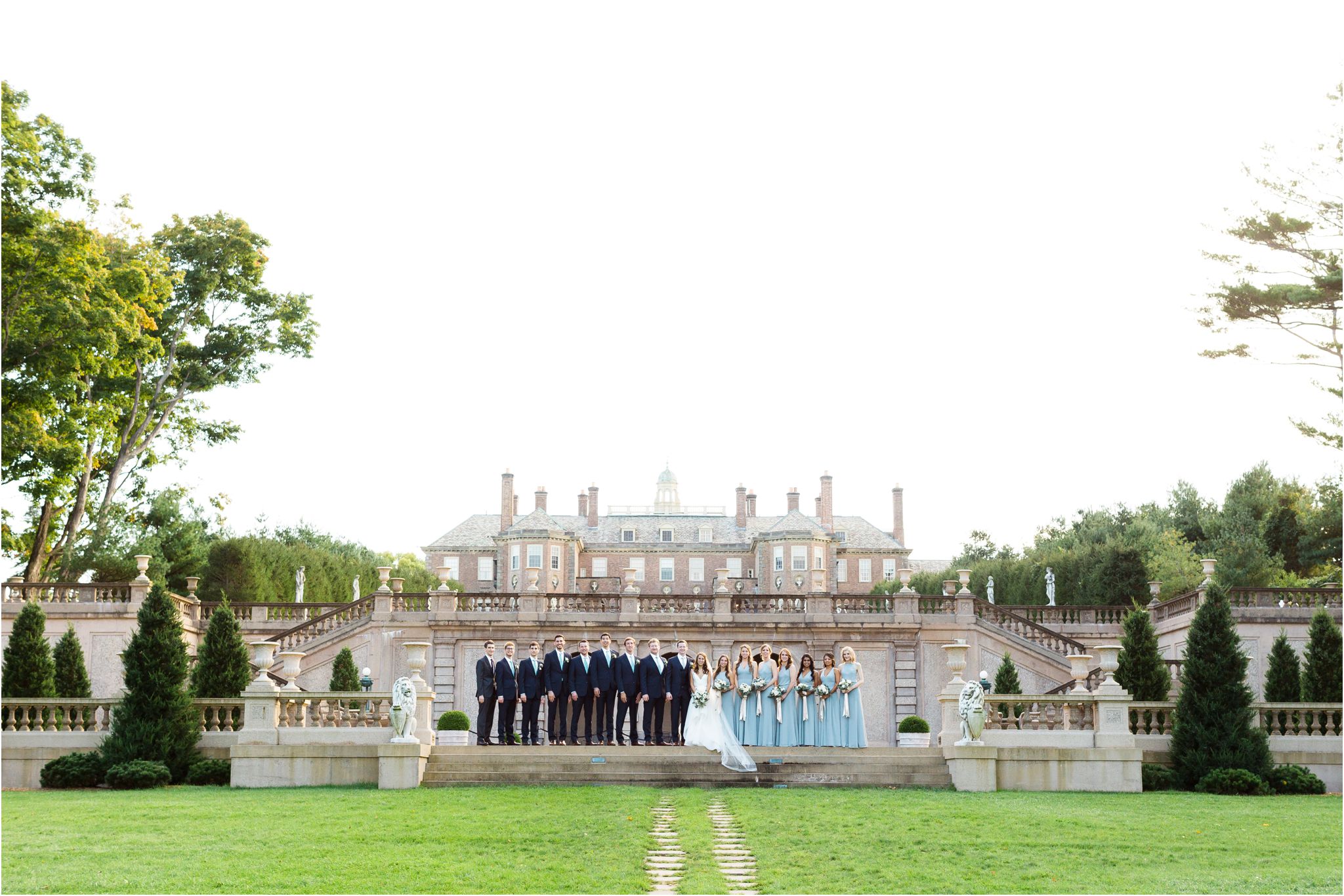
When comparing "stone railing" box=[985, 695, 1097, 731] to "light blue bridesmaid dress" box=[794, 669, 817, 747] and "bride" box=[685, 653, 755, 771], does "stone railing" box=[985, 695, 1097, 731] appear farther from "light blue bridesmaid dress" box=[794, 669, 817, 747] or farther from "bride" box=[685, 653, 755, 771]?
"bride" box=[685, 653, 755, 771]

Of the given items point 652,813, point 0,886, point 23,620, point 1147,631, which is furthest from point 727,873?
point 23,620

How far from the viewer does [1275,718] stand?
71.8 ft

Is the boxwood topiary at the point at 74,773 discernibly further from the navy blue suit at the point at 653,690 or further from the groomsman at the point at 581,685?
the navy blue suit at the point at 653,690

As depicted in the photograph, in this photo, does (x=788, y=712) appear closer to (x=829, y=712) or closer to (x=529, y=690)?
(x=829, y=712)

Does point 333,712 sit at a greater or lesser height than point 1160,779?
greater

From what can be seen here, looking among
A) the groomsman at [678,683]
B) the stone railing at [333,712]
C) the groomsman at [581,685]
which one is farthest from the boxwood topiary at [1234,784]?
the stone railing at [333,712]

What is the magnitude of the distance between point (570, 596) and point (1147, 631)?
54.9 feet

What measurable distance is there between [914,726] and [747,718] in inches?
400

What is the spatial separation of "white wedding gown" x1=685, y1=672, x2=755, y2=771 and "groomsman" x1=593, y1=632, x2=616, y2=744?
1.51 meters

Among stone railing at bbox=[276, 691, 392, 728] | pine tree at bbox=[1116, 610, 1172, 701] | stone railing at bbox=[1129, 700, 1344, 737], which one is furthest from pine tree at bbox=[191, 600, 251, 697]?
pine tree at bbox=[1116, 610, 1172, 701]

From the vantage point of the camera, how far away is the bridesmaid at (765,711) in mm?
22000

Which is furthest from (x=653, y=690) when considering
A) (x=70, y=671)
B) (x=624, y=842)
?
(x=70, y=671)

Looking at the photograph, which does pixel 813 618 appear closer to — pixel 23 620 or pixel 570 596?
pixel 570 596

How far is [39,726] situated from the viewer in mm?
21719
